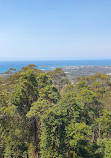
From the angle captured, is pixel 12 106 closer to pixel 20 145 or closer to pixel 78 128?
pixel 20 145

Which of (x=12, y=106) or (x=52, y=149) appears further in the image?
(x=12, y=106)

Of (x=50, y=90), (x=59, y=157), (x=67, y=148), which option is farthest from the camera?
(x=50, y=90)

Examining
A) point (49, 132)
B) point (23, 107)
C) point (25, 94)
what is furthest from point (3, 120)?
point (49, 132)

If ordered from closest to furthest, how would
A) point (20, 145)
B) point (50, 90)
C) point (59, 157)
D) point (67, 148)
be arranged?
point (59, 157) < point (67, 148) < point (20, 145) < point (50, 90)

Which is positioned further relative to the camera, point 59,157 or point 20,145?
point 20,145

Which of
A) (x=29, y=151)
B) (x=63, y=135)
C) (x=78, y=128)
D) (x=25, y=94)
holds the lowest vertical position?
(x=29, y=151)

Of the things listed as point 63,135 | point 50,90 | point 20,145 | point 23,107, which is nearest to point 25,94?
point 23,107

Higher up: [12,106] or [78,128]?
[12,106]

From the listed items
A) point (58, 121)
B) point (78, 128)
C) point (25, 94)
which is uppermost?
point (25, 94)

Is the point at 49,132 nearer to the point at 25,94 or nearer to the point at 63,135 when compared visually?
the point at 63,135
